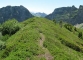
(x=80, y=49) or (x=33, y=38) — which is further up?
(x=33, y=38)

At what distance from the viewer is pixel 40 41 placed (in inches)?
2832

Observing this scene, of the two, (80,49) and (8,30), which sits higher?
(8,30)

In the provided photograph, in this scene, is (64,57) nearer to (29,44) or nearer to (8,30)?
(29,44)

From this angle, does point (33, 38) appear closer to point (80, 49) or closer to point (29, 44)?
point (29, 44)

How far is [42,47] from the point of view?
6581cm

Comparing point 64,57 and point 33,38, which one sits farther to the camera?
point 33,38

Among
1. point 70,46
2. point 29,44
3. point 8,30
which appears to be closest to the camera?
point 29,44

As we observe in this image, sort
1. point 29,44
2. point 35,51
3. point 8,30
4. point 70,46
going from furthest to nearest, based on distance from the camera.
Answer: point 8,30 → point 70,46 → point 29,44 → point 35,51

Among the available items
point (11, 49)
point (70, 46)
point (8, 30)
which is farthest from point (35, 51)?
point (8, 30)

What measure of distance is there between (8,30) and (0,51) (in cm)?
3630

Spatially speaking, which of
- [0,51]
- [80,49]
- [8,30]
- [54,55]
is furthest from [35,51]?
[8,30]

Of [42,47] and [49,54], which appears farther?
[42,47]

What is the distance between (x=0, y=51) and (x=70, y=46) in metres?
36.6

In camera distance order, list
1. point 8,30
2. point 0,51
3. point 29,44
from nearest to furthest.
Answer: point 29,44 → point 0,51 → point 8,30
